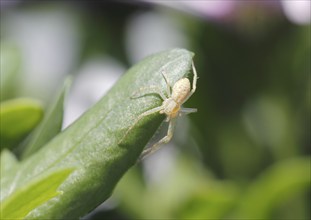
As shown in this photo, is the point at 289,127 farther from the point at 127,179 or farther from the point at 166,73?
the point at 166,73

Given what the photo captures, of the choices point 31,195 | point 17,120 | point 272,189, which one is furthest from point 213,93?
point 31,195

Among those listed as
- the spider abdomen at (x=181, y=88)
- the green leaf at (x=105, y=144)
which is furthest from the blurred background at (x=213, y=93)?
the green leaf at (x=105, y=144)

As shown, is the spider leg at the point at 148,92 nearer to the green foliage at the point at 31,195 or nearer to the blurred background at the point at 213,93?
the green foliage at the point at 31,195

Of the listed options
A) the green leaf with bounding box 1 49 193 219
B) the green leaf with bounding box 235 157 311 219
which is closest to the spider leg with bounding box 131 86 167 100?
the green leaf with bounding box 1 49 193 219

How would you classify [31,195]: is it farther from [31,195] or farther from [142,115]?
[142,115]

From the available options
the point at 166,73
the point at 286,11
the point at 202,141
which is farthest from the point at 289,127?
the point at 166,73

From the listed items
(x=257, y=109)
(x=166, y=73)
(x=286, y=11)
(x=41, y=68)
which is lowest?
(x=166, y=73)

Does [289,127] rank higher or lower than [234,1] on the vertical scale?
lower
